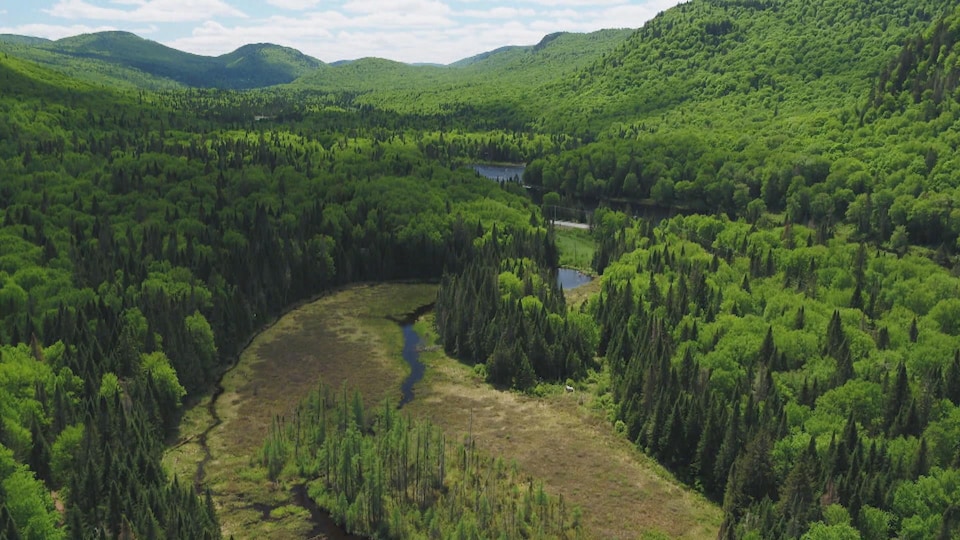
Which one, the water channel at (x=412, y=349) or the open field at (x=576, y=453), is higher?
the open field at (x=576, y=453)

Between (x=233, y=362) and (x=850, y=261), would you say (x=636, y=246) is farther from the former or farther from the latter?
(x=233, y=362)

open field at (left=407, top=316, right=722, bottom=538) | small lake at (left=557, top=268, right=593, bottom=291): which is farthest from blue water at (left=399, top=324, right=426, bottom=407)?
small lake at (left=557, top=268, right=593, bottom=291)

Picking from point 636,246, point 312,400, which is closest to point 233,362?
point 312,400

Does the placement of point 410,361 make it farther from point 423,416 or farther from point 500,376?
point 423,416

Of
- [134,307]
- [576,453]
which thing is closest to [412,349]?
[576,453]

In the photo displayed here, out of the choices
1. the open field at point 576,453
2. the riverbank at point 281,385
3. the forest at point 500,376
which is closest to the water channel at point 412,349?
the riverbank at point 281,385

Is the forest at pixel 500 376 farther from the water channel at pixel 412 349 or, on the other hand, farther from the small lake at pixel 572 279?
the small lake at pixel 572 279
